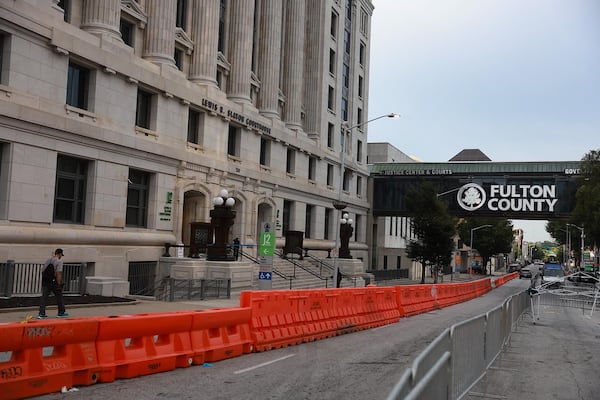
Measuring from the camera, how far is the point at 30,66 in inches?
871

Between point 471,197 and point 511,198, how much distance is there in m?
3.74

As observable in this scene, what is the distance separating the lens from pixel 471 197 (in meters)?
56.7

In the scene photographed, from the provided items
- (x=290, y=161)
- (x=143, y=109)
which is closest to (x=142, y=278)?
(x=143, y=109)

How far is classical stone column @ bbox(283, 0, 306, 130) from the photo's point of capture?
151 ft

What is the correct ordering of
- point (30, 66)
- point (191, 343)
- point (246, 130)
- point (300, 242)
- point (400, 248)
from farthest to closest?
point (400, 248) < point (300, 242) < point (246, 130) < point (30, 66) < point (191, 343)

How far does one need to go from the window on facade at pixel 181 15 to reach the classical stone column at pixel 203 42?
2.00 ft

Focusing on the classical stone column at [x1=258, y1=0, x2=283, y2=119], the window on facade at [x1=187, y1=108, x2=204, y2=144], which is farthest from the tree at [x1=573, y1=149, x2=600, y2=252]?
the window on facade at [x1=187, y1=108, x2=204, y2=144]

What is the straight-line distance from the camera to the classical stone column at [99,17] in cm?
2608

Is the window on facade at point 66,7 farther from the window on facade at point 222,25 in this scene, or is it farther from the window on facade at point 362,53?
the window on facade at point 362,53

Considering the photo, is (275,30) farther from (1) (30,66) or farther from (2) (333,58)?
(1) (30,66)

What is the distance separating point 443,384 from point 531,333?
49.0 ft

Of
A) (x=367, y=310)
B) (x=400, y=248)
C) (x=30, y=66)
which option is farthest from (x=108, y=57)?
(x=400, y=248)

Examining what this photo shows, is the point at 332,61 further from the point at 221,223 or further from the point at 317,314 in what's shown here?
the point at 317,314

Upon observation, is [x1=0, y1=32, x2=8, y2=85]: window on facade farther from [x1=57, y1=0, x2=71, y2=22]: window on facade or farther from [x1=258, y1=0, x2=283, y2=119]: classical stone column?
[x1=258, y1=0, x2=283, y2=119]: classical stone column
